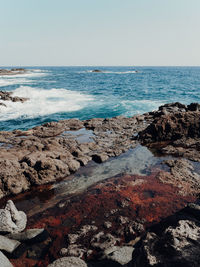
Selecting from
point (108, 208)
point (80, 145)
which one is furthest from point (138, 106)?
point (108, 208)

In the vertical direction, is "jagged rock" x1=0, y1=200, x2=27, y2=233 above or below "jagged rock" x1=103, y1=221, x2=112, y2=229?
above

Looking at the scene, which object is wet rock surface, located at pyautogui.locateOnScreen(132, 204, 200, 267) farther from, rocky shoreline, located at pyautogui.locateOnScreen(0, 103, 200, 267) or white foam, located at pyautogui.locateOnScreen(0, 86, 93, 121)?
white foam, located at pyautogui.locateOnScreen(0, 86, 93, 121)

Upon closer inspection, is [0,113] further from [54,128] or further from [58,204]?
[58,204]

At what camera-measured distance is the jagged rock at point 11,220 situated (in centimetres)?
491

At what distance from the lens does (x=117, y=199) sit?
638 centimetres

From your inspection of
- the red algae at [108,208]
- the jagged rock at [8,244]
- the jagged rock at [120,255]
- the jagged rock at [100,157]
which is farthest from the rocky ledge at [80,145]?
the jagged rock at [120,255]

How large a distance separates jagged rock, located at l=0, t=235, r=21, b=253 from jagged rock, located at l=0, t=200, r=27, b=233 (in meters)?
0.27

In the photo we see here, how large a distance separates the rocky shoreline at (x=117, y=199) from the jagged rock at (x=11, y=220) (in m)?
0.30

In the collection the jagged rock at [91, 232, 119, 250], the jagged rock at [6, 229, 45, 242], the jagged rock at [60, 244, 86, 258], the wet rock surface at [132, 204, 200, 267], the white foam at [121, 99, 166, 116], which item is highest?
the white foam at [121, 99, 166, 116]

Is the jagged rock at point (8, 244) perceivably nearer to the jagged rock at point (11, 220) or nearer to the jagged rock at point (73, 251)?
the jagged rock at point (11, 220)

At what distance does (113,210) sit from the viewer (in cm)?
589

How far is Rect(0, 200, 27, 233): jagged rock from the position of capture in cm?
491

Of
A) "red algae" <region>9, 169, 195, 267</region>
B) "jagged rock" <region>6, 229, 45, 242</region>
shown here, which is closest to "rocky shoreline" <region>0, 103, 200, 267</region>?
"red algae" <region>9, 169, 195, 267</region>

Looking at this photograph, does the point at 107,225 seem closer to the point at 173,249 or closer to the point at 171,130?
the point at 173,249
